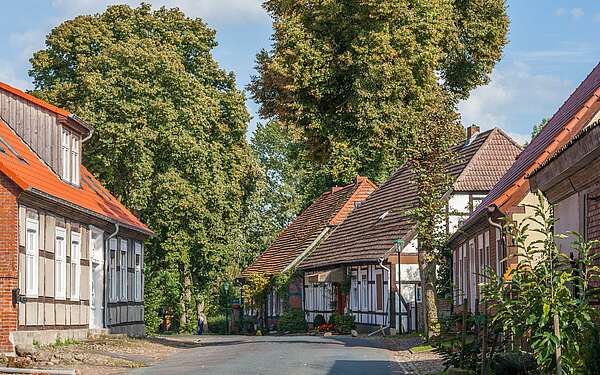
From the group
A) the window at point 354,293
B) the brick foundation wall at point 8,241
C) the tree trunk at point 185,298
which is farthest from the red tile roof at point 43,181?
the tree trunk at point 185,298

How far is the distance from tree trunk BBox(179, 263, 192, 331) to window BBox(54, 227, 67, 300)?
26709 mm

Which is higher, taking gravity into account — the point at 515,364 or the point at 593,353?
the point at 593,353

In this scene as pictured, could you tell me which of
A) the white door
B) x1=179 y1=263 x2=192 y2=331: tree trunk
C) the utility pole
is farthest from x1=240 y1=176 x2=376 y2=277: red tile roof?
the white door

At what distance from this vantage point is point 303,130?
45.9 meters

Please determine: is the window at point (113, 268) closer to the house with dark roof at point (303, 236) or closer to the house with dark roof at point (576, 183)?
the house with dark roof at point (303, 236)

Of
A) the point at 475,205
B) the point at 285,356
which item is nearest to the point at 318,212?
the point at 475,205

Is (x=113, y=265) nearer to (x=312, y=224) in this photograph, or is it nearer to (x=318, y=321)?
(x=318, y=321)

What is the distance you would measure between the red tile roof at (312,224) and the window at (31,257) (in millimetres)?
27364

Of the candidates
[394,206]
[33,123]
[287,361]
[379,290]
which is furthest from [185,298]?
[287,361]

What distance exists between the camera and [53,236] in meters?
29.8

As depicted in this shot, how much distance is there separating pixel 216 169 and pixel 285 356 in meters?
26.9

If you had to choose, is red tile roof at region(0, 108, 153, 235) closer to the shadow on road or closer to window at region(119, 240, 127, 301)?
window at region(119, 240, 127, 301)

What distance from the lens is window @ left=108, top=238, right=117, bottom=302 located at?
37688 mm

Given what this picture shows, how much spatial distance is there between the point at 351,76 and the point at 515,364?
3000 cm
